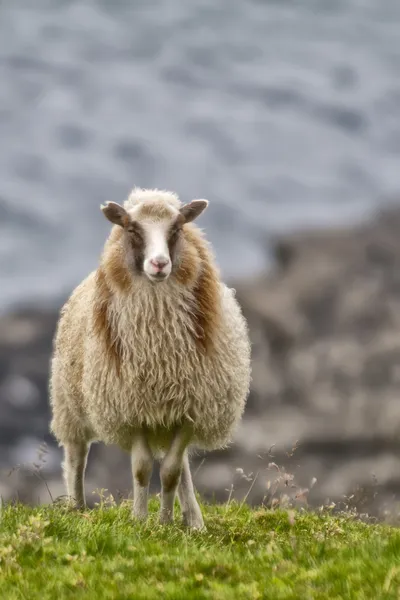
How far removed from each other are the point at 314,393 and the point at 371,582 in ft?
187

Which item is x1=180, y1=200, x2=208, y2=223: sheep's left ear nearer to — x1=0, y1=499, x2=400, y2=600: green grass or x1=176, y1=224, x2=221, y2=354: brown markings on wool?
x1=176, y1=224, x2=221, y2=354: brown markings on wool

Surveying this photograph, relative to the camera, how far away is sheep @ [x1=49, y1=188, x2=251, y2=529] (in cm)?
1041

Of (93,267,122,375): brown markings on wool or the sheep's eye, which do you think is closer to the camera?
the sheep's eye

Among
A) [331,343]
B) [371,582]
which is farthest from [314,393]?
[371,582]

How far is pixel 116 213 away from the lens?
10.5 m

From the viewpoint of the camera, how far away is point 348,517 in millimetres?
10938

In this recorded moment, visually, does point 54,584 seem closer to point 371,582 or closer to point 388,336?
point 371,582

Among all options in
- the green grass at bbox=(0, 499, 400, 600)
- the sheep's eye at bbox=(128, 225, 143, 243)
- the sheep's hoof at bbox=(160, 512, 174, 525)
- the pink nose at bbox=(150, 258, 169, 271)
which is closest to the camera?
the green grass at bbox=(0, 499, 400, 600)

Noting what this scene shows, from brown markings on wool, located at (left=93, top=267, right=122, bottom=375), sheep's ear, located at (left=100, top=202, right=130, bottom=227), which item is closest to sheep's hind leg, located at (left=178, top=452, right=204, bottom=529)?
brown markings on wool, located at (left=93, top=267, right=122, bottom=375)

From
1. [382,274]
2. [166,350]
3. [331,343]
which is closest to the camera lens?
[166,350]

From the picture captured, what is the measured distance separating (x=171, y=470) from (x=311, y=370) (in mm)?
57157

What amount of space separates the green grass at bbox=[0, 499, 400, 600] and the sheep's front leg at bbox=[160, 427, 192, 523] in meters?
1.14

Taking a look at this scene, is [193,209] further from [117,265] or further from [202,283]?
[117,265]

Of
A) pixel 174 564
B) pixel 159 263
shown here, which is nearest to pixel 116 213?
pixel 159 263
